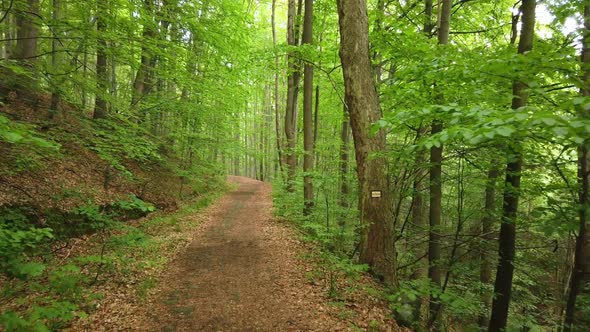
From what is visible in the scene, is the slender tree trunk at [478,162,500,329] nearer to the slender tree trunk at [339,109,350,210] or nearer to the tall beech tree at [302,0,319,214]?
the slender tree trunk at [339,109,350,210]

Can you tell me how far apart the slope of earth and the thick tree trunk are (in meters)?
0.85

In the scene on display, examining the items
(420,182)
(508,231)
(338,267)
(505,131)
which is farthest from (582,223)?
(420,182)

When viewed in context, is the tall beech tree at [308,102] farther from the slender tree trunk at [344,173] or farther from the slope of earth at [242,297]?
the slope of earth at [242,297]

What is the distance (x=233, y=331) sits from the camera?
4527 mm

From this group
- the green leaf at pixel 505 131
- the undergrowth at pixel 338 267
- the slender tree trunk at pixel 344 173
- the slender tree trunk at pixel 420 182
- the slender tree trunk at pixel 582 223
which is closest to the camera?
the green leaf at pixel 505 131

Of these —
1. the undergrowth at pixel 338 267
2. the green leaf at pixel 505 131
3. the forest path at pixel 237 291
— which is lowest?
the forest path at pixel 237 291

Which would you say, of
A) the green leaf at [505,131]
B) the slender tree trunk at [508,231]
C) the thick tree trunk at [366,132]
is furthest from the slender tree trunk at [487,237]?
the green leaf at [505,131]

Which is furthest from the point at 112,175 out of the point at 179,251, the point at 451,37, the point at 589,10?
the point at 589,10

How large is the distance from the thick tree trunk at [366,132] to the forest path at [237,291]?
54.0 inches

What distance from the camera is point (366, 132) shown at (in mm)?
5555

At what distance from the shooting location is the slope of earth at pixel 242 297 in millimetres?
4668

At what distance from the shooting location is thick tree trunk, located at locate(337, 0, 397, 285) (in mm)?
5605

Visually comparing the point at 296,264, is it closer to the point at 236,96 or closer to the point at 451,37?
the point at 451,37

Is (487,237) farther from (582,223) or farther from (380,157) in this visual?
(582,223)
